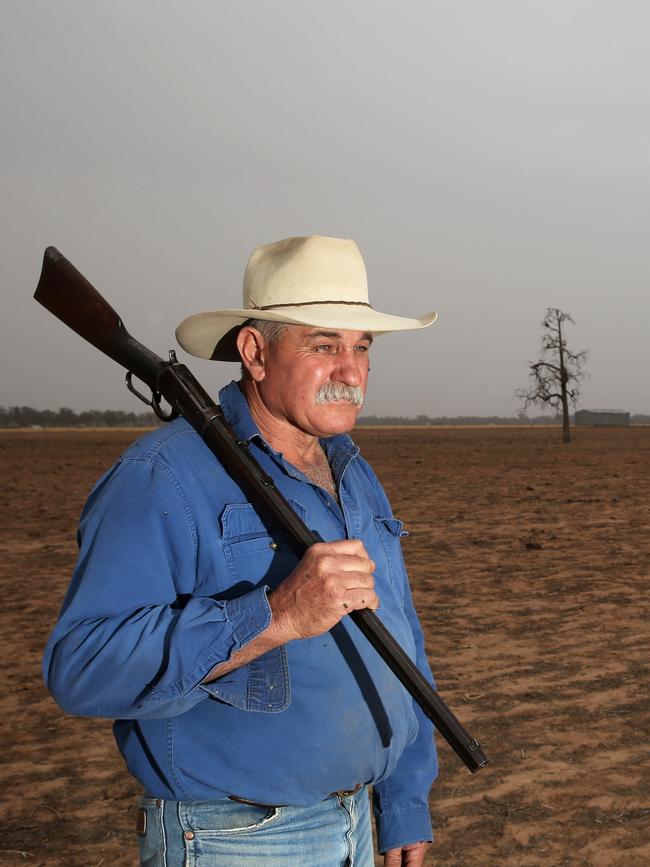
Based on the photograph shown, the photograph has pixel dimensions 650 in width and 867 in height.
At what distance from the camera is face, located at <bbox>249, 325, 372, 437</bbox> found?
7.79 feet

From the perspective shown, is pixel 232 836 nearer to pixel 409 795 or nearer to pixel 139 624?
pixel 139 624

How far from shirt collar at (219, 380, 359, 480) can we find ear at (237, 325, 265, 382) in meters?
0.08

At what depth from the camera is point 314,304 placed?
2.40m

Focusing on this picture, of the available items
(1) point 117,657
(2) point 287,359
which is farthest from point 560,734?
(1) point 117,657

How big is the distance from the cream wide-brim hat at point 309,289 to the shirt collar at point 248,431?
0.75 feet

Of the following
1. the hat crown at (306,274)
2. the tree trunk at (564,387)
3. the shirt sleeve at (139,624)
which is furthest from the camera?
the tree trunk at (564,387)

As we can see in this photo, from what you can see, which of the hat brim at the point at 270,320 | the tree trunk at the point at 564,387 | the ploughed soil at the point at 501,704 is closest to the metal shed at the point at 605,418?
the tree trunk at the point at 564,387

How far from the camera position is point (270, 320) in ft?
7.89

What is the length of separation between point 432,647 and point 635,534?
7009mm

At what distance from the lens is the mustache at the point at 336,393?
2.37 m

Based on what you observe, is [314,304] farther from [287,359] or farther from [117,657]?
[117,657]

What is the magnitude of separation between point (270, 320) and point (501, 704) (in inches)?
178

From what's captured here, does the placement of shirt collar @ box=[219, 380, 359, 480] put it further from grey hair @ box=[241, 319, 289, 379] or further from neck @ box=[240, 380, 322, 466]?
grey hair @ box=[241, 319, 289, 379]

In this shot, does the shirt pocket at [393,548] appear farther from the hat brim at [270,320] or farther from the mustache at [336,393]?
the hat brim at [270,320]
